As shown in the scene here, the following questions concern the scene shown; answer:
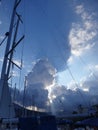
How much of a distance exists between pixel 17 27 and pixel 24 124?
20.7 m

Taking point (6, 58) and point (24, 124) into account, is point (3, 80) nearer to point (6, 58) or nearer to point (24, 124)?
point (6, 58)

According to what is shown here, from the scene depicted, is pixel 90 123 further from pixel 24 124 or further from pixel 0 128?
pixel 0 128

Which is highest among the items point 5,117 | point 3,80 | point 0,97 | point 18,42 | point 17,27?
point 17,27

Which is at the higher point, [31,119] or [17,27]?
[17,27]

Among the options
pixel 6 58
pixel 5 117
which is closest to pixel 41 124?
pixel 5 117

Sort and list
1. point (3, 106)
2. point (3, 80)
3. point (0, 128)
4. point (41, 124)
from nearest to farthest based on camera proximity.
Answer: point (41, 124), point (0, 128), point (3, 106), point (3, 80)

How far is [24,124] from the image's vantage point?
16719 millimetres

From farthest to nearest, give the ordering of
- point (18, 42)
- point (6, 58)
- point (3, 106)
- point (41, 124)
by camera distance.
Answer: point (18, 42), point (6, 58), point (3, 106), point (41, 124)

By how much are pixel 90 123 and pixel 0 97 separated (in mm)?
10393

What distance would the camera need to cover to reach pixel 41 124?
16.5 m

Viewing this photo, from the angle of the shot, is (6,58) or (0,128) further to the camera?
(6,58)

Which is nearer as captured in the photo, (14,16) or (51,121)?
(51,121)

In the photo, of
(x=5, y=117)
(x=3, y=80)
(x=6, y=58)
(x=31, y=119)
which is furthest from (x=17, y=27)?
(x=31, y=119)

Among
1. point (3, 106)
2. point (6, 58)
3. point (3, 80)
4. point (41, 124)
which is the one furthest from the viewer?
point (6, 58)
